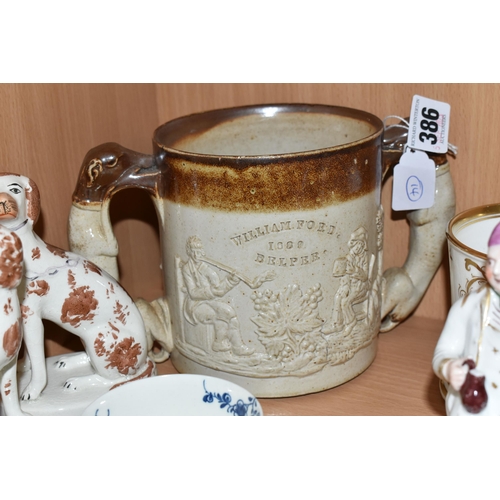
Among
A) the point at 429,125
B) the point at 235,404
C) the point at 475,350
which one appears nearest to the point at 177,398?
the point at 235,404

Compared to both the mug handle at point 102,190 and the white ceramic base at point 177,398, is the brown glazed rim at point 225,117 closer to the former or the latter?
the mug handle at point 102,190

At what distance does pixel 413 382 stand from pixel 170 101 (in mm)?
533

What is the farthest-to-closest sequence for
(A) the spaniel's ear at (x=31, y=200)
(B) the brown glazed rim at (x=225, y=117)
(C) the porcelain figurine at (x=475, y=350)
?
(B) the brown glazed rim at (x=225, y=117)
(A) the spaniel's ear at (x=31, y=200)
(C) the porcelain figurine at (x=475, y=350)

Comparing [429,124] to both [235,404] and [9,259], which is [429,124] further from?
[9,259]

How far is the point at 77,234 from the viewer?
3.02ft

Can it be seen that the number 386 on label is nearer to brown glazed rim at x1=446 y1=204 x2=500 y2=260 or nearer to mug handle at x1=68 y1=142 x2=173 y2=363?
brown glazed rim at x1=446 y1=204 x2=500 y2=260

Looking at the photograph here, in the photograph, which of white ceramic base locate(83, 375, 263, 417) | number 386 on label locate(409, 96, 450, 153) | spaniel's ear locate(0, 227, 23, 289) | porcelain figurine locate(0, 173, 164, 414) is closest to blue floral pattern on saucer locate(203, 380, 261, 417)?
white ceramic base locate(83, 375, 263, 417)

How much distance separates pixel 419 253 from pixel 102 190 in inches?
15.8

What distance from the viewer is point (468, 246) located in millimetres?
862

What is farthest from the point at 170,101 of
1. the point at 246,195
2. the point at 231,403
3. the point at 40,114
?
the point at 231,403

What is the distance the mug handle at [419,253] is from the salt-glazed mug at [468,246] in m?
0.10

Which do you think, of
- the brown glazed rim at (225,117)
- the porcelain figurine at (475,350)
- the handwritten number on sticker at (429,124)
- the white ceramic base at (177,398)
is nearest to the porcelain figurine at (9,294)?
the white ceramic base at (177,398)

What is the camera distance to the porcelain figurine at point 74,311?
823 millimetres

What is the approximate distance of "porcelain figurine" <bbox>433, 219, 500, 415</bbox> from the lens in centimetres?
69
